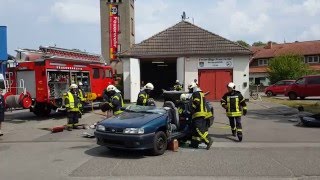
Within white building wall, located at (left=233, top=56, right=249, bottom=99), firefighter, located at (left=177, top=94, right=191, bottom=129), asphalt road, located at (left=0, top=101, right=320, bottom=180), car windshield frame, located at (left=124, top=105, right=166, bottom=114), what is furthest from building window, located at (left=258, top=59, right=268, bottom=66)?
car windshield frame, located at (left=124, top=105, right=166, bottom=114)

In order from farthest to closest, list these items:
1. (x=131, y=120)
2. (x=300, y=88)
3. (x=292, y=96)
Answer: (x=292, y=96) → (x=300, y=88) → (x=131, y=120)

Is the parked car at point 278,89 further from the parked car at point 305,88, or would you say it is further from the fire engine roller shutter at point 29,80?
the fire engine roller shutter at point 29,80

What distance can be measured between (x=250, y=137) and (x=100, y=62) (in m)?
14.1

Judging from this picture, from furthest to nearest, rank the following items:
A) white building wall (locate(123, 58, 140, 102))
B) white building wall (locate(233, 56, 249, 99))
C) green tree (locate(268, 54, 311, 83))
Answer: green tree (locate(268, 54, 311, 83)) → white building wall (locate(233, 56, 249, 99)) → white building wall (locate(123, 58, 140, 102))

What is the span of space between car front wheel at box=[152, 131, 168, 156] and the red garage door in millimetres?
19834

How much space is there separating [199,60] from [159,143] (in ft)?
66.6

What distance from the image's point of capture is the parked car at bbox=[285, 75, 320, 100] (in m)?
32.3

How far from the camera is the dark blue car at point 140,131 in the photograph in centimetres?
978

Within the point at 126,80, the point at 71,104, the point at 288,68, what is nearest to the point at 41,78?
the point at 71,104

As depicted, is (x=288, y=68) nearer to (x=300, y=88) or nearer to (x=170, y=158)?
(x=300, y=88)

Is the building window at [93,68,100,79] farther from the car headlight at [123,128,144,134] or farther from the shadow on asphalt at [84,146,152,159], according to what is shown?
the car headlight at [123,128,144,134]

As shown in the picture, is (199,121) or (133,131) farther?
(199,121)

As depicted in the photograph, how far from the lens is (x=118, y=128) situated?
393 inches

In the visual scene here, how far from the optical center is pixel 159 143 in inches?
402
